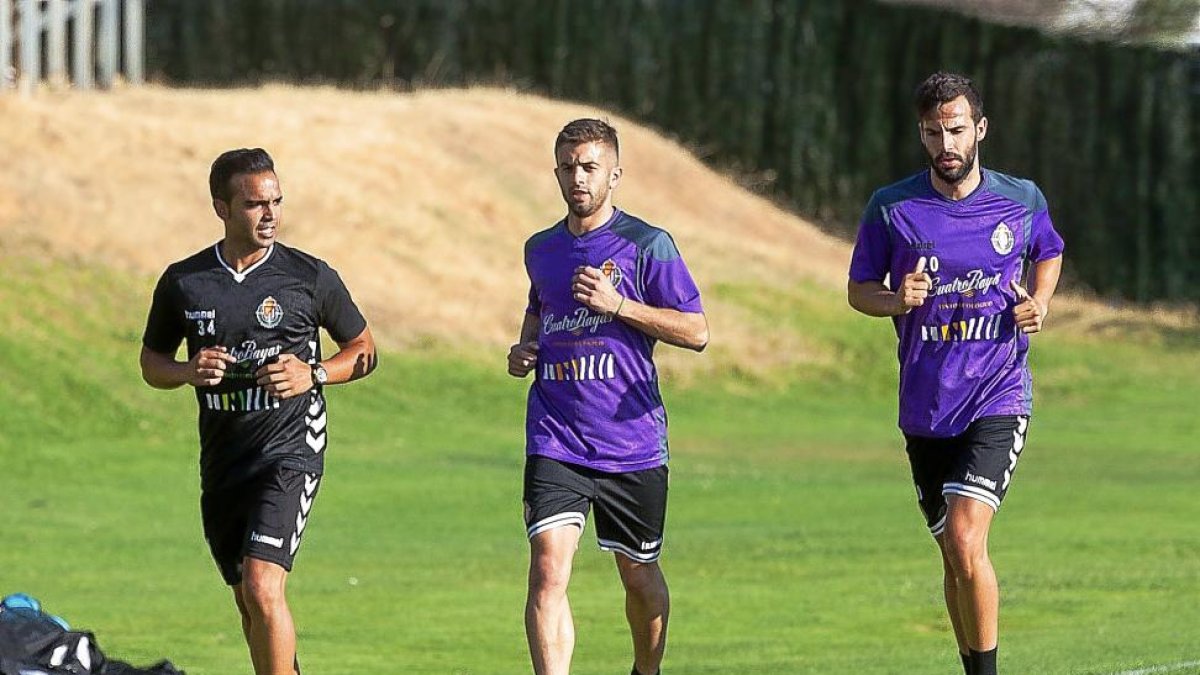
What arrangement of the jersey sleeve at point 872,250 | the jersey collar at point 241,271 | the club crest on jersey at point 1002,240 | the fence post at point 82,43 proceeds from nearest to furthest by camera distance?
1. the jersey collar at point 241,271
2. the club crest on jersey at point 1002,240
3. the jersey sleeve at point 872,250
4. the fence post at point 82,43

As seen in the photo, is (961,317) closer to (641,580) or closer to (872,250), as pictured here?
(872,250)

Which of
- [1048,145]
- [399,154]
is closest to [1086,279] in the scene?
[1048,145]

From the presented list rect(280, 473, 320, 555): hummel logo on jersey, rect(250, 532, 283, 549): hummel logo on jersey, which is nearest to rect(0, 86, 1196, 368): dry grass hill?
rect(280, 473, 320, 555): hummel logo on jersey

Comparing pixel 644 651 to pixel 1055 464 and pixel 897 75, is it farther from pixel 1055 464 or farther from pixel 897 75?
pixel 897 75

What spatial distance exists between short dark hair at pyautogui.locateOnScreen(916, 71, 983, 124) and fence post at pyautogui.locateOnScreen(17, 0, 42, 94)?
2485 cm

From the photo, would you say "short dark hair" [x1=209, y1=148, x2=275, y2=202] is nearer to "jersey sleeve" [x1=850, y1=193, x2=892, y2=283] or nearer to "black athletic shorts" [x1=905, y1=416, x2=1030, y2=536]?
"jersey sleeve" [x1=850, y1=193, x2=892, y2=283]

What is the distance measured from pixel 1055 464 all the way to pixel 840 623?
10806 millimetres

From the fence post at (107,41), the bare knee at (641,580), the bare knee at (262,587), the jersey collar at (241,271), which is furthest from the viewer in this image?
the fence post at (107,41)

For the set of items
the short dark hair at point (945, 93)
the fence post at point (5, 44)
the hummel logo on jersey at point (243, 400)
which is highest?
the fence post at point (5, 44)

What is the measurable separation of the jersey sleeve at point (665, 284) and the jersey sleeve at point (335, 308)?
3.69ft

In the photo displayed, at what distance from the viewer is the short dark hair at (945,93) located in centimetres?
952

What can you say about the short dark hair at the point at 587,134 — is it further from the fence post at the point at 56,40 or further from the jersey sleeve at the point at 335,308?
the fence post at the point at 56,40

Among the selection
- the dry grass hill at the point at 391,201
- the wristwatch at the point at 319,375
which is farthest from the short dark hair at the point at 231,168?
the dry grass hill at the point at 391,201

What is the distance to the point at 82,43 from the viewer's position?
34.8 m
